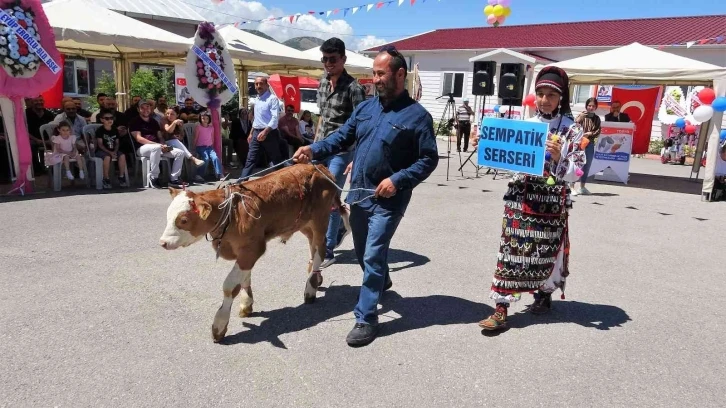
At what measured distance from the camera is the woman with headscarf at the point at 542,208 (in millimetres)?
3637

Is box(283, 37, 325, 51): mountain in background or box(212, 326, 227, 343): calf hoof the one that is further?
box(283, 37, 325, 51): mountain in background

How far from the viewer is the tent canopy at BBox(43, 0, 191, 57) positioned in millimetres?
8570

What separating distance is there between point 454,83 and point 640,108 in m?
9.60

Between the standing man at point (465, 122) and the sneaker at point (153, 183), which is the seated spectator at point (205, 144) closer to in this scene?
the sneaker at point (153, 183)

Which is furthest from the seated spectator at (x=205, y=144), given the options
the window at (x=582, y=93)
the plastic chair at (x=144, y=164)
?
the window at (x=582, y=93)

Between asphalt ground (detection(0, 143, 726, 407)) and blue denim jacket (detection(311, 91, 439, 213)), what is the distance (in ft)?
3.55

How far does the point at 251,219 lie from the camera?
356 cm

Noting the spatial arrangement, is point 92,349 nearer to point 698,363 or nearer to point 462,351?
point 462,351

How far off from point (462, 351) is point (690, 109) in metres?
19.0

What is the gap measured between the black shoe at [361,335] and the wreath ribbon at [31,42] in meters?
6.69

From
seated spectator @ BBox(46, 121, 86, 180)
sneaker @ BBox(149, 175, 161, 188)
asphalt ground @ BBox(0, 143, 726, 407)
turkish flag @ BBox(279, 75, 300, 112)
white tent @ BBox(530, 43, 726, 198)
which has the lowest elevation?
asphalt ground @ BBox(0, 143, 726, 407)

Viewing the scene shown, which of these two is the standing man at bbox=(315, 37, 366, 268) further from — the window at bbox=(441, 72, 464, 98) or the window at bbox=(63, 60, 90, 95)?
the window at bbox=(63, 60, 90, 95)

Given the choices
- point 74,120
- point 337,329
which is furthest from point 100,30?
point 337,329

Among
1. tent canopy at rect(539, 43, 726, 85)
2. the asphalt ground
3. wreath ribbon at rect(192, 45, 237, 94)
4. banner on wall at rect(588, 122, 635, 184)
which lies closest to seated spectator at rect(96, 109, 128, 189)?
wreath ribbon at rect(192, 45, 237, 94)
